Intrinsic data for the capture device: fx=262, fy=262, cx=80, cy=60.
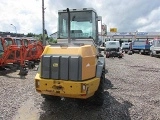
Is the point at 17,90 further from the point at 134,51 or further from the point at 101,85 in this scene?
the point at 134,51

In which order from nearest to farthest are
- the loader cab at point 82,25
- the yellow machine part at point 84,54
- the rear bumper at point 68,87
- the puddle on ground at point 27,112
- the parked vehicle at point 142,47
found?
the rear bumper at point 68,87, the yellow machine part at point 84,54, the puddle on ground at point 27,112, the loader cab at point 82,25, the parked vehicle at point 142,47

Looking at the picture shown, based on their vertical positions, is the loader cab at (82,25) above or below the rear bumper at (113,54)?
above

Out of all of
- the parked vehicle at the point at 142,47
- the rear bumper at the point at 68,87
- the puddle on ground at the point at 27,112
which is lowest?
the puddle on ground at the point at 27,112

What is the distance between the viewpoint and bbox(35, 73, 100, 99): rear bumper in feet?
20.0

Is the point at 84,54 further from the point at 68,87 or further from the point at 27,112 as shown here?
the point at 27,112

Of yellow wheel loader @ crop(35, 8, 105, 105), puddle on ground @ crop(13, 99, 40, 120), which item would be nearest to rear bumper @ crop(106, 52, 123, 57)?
puddle on ground @ crop(13, 99, 40, 120)

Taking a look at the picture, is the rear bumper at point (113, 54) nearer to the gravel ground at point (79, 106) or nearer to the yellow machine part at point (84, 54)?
the gravel ground at point (79, 106)

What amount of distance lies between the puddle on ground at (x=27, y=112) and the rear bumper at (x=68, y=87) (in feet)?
2.54

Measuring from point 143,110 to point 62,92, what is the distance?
244 cm

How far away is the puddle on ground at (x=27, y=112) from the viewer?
657 cm

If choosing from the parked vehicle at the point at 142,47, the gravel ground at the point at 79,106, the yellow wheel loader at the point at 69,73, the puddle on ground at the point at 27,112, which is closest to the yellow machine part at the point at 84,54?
the yellow wheel loader at the point at 69,73

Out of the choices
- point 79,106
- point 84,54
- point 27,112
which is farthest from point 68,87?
point 27,112

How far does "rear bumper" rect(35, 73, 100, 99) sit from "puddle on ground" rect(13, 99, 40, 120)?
77cm

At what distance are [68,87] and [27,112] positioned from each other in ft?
5.16
